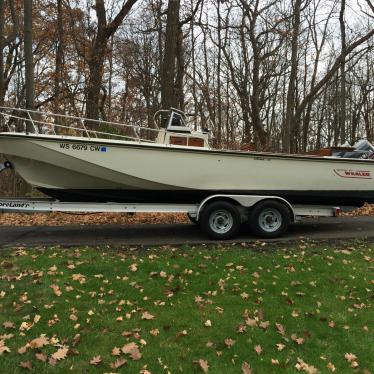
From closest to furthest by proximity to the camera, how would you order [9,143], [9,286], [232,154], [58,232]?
[9,286], [9,143], [232,154], [58,232]

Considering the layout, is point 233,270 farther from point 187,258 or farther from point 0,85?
point 0,85

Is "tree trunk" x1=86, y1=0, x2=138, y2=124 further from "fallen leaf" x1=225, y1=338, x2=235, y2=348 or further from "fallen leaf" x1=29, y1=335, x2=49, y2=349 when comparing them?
"fallen leaf" x1=225, y1=338, x2=235, y2=348

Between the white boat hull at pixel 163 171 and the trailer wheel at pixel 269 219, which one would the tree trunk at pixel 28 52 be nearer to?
the white boat hull at pixel 163 171

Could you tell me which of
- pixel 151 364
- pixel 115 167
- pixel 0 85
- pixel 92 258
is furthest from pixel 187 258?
pixel 0 85

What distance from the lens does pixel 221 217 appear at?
8.91 metres

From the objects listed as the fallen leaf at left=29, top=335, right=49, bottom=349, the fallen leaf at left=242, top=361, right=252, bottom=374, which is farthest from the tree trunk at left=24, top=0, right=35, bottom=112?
the fallen leaf at left=242, top=361, right=252, bottom=374

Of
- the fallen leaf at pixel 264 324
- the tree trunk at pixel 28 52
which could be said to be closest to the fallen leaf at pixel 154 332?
the fallen leaf at pixel 264 324

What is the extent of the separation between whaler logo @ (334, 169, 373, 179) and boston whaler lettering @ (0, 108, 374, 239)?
20 mm

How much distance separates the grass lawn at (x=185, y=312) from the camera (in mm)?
4266

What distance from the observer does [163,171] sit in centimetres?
868

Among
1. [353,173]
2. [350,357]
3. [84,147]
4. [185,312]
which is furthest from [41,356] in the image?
[353,173]

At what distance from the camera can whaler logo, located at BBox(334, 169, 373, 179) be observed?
30.9 feet

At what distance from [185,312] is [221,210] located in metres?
3.82

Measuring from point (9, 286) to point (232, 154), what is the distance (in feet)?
15.3
